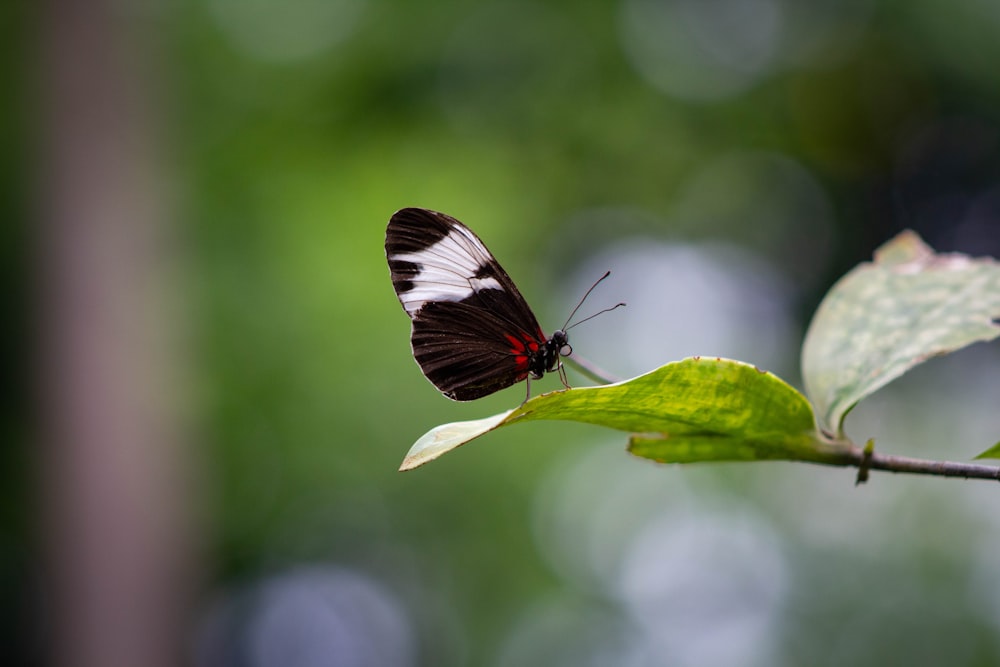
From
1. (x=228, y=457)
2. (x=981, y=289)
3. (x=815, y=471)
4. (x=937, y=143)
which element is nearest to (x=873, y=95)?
(x=937, y=143)

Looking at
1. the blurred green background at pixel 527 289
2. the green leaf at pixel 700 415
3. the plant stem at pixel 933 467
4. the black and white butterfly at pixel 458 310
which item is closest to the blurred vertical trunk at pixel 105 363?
the blurred green background at pixel 527 289

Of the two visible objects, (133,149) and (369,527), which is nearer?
(133,149)

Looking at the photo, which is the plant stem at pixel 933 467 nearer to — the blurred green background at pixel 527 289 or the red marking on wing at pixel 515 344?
the red marking on wing at pixel 515 344

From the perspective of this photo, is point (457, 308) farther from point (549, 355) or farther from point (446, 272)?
point (549, 355)

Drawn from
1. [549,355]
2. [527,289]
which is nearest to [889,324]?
[549,355]

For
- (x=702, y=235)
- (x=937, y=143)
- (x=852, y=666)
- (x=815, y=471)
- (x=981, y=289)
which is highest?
(x=937, y=143)

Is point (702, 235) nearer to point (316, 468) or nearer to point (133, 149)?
point (316, 468)

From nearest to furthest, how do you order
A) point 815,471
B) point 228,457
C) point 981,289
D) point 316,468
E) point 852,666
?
point 981,289
point 852,666
point 815,471
point 316,468
point 228,457
